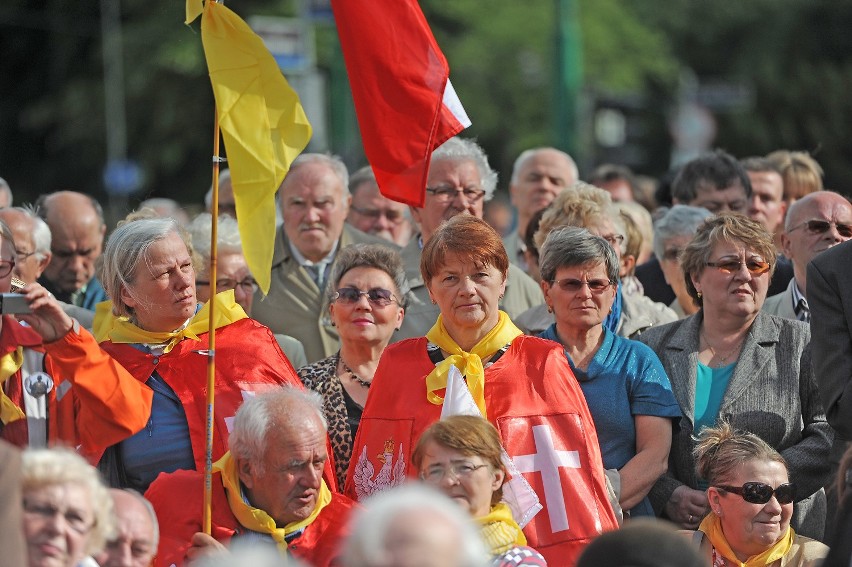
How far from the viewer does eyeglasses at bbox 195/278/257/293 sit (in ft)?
24.3

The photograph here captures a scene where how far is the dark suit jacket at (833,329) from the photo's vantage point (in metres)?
5.68

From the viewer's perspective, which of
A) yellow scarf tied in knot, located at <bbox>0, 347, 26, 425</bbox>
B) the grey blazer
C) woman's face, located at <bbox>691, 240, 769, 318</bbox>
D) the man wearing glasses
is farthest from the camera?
the man wearing glasses

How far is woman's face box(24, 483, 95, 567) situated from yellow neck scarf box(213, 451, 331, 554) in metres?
1.02

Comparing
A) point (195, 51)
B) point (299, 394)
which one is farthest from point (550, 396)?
point (195, 51)

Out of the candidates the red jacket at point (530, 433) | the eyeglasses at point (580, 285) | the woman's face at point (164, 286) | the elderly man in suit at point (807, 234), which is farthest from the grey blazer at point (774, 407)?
the woman's face at point (164, 286)

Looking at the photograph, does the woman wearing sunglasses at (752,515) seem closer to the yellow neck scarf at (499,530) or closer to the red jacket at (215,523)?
the yellow neck scarf at (499,530)

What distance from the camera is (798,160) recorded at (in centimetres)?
966

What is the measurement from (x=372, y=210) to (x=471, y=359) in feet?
11.8

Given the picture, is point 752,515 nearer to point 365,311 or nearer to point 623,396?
point 623,396

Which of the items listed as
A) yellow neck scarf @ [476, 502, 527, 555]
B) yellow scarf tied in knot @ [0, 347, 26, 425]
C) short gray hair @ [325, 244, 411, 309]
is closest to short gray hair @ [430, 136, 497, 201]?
short gray hair @ [325, 244, 411, 309]

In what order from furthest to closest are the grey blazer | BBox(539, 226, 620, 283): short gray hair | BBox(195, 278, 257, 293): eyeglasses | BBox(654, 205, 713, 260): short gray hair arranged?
BBox(654, 205, 713, 260): short gray hair → BBox(195, 278, 257, 293): eyeglasses → BBox(539, 226, 620, 283): short gray hair → the grey blazer

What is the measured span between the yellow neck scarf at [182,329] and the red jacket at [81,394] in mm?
555

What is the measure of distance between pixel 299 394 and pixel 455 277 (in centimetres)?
81

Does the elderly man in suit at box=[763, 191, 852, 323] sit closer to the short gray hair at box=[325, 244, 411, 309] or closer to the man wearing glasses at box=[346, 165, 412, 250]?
the short gray hair at box=[325, 244, 411, 309]
